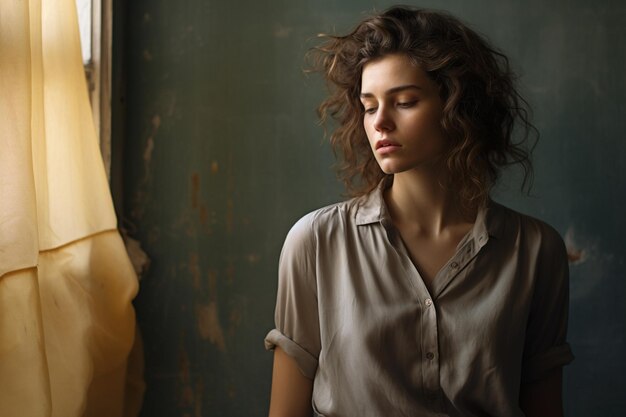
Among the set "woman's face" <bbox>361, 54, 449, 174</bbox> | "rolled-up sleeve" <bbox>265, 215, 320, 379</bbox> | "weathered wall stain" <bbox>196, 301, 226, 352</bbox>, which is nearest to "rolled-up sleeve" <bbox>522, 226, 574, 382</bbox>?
"woman's face" <bbox>361, 54, 449, 174</bbox>

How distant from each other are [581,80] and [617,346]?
719 millimetres

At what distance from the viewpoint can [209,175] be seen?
1.92 meters

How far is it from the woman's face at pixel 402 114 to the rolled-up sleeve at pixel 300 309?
260 millimetres

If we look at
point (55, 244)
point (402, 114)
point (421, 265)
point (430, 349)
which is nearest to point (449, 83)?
point (402, 114)

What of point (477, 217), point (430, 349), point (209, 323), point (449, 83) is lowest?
point (209, 323)

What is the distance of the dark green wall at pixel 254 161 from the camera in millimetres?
1915

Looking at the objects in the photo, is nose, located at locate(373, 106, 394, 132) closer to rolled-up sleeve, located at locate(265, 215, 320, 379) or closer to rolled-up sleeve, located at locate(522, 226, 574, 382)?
rolled-up sleeve, located at locate(265, 215, 320, 379)

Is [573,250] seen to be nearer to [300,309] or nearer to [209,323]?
[300,309]

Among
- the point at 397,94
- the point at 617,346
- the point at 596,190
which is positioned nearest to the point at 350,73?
the point at 397,94

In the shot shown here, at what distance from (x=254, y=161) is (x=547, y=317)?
853mm

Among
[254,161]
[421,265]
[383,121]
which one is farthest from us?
[254,161]

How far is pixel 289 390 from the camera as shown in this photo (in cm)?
148

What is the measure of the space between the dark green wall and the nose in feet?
1.88

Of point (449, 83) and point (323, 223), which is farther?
point (323, 223)
